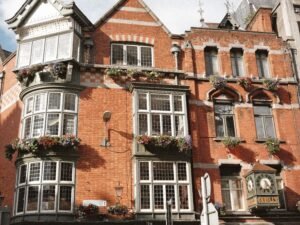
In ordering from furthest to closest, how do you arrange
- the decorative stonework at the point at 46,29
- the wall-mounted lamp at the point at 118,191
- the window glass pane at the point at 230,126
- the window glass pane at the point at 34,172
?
the window glass pane at the point at 230,126 < the decorative stonework at the point at 46,29 < the wall-mounted lamp at the point at 118,191 < the window glass pane at the point at 34,172

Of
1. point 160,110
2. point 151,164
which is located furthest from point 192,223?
point 160,110

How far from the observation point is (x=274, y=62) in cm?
2280

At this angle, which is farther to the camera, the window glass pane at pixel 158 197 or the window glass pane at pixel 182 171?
the window glass pane at pixel 182 171

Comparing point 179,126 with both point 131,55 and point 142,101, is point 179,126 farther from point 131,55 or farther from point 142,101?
point 131,55

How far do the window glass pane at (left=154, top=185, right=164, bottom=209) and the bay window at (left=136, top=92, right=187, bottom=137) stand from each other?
254 cm

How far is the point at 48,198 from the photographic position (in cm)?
1714

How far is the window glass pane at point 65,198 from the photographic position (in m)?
→ 17.1

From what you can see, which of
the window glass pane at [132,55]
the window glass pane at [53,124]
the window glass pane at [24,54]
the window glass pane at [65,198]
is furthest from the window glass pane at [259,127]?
the window glass pane at [24,54]

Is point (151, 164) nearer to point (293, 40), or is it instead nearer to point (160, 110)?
point (160, 110)

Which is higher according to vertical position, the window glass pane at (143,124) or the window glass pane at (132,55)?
the window glass pane at (132,55)

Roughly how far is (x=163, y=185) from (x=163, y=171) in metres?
0.67

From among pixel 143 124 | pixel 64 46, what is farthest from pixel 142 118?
pixel 64 46

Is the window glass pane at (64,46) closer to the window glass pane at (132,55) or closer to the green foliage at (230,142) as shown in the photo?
the window glass pane at (132,55)

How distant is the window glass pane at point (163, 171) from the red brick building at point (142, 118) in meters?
0.05
